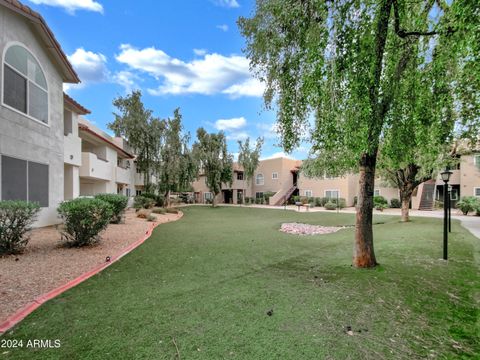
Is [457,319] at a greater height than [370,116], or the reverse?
[370,116]

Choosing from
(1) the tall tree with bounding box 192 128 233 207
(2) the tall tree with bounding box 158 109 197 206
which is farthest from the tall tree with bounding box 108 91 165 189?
(1) the tall tree with bounding box 192 128 233 207

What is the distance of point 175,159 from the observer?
27500 mm

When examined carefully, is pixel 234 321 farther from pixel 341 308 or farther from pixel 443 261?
pixel 443 261

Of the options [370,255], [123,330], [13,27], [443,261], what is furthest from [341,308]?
[13,27]

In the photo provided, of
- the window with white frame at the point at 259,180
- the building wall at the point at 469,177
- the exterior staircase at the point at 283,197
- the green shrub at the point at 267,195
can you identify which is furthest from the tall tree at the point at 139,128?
the building wall at the point at 469,177

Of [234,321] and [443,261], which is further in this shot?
[443,261]

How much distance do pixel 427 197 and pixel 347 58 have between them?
1274 inches

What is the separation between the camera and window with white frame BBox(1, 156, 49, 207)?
8797 mm

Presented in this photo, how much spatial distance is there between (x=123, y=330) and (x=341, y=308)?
317 cm

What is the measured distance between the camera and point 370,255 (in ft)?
20.0

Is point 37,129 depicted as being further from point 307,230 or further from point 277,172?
point 277,172

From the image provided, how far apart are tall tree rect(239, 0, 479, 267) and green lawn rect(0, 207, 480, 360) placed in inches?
98.8

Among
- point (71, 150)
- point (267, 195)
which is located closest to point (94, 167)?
point (71, 150)

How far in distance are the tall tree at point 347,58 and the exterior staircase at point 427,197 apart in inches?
1117
